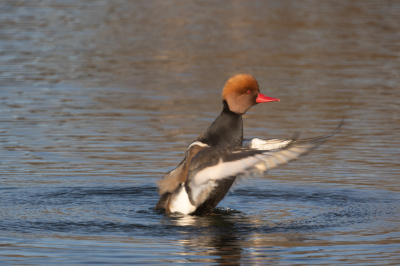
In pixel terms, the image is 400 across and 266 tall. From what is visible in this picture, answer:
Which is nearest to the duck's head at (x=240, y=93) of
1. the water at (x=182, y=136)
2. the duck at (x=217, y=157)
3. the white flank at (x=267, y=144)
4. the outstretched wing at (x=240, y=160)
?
the duck at (x=217, y=157)

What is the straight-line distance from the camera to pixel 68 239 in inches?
299

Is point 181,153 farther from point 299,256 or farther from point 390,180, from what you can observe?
point 299,256

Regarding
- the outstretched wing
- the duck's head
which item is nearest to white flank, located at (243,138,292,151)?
the outstretched wing

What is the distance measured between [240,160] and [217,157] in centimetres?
→ 32

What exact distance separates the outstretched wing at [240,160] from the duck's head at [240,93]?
795mm

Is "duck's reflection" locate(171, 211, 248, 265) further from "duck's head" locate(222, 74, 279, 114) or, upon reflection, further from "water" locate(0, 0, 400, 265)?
"duck's head" locate(222, 74, 279, 114)

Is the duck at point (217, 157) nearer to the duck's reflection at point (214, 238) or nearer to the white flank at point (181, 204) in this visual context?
the white flank at point (181, 204)

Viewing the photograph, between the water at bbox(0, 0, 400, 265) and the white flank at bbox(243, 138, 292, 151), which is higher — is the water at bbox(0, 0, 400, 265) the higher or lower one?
the lower one

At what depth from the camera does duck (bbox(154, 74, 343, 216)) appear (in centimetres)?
763

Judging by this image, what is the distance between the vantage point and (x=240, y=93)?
8.72m

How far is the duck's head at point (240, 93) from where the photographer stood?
864 centimetres

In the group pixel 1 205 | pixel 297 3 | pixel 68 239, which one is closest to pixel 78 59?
pixel 1 205

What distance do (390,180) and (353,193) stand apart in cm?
82

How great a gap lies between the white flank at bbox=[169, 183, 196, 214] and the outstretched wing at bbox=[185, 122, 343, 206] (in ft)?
1.31
